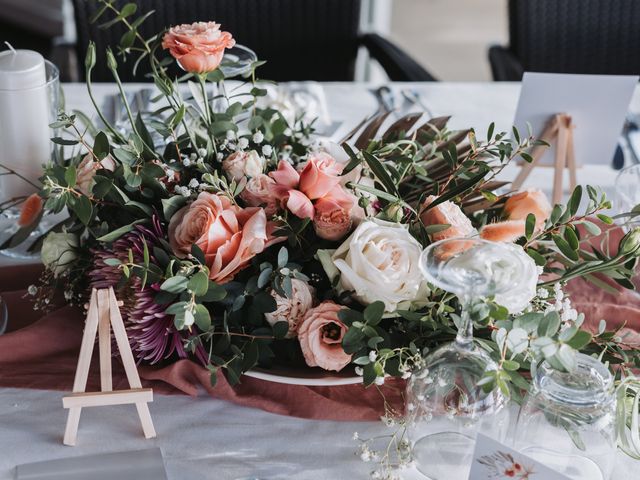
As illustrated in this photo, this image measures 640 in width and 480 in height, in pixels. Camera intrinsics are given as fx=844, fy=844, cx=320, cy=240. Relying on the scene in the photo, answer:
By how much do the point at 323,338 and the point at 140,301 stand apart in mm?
190

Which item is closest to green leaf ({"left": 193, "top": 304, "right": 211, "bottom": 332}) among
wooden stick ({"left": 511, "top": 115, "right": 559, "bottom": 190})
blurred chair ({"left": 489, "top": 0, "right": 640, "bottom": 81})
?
wooden stick ({"left": 511, "top": 115, "right": 559, "bottom": 190})

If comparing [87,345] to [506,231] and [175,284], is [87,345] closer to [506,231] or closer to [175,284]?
[175,284]

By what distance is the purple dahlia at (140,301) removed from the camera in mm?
861

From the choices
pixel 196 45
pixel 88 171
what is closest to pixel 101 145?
pixel 88 171

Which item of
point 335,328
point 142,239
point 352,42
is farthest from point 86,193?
point 352,42

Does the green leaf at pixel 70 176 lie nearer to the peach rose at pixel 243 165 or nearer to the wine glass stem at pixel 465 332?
the peach rose at pixel 243 165

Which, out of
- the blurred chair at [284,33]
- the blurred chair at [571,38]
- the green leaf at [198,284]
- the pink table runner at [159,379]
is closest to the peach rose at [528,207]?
the pink table runner at [159,379]

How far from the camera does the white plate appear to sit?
0.87m

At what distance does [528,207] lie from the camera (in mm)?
930

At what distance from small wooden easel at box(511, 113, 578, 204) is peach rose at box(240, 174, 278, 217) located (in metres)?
0.50

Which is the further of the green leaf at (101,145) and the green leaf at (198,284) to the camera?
the green leaf at (101,145)

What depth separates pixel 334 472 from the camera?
857mm

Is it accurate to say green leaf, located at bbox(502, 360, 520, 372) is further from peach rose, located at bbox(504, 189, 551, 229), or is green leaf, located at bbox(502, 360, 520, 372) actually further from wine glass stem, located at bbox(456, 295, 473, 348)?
peach rose, located at bbox(504, 189, 551, 229)

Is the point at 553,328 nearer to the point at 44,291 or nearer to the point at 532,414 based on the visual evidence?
the point at 532,414
